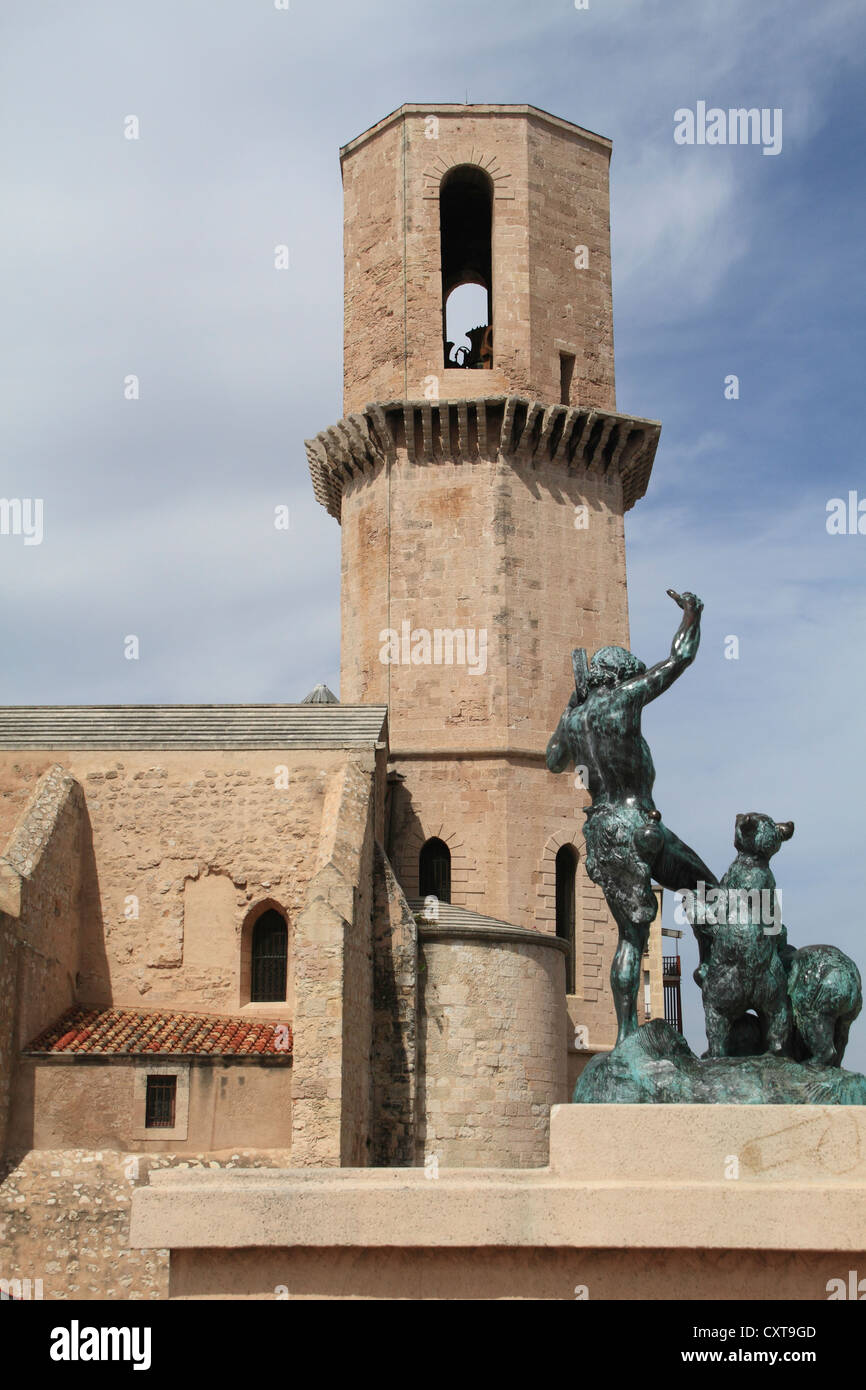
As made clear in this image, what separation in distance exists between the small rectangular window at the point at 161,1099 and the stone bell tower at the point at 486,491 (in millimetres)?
7285

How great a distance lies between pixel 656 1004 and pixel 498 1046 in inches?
1109

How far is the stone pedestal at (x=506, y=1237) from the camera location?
742 cm

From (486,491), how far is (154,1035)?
11.5m

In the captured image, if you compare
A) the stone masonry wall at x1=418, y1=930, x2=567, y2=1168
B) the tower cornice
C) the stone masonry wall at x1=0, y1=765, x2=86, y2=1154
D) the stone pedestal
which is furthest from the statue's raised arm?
the tower cornice

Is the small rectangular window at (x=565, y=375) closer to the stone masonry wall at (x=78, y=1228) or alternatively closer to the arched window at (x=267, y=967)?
the arched window at (x=267, y=967)

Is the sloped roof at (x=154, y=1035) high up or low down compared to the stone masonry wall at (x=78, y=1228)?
up

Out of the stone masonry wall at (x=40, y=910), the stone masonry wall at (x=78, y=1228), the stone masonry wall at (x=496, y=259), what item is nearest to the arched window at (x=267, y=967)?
the stone masonry wall at (x=40, y=910)

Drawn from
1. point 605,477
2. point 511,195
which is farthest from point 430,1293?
point 511,195

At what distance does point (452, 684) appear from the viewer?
996 inches

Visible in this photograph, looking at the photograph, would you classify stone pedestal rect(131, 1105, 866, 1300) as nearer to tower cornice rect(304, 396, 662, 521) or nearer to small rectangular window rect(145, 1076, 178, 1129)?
small rectangular window rect(145, 1076, 178, 1129)

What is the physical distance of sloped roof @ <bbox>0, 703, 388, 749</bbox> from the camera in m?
21.6

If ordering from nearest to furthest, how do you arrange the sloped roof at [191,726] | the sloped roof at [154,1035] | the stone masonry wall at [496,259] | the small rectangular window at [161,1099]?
the small rectangular window at [161,1099]
the sloped roof at [154,1035]
the sloped roof at [191,726]
the stone masonry wall at [496,259]

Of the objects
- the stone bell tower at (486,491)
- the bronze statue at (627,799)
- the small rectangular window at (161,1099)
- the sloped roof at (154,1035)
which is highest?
the stone bell tower at (486,491)

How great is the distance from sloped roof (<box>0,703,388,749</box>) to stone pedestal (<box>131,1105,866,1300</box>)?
541 inches
